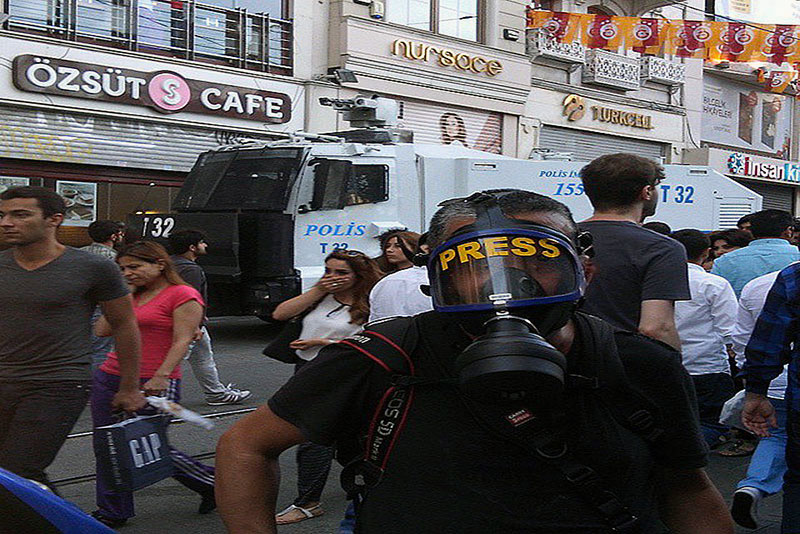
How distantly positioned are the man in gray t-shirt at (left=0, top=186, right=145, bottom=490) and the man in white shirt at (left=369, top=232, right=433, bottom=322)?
1388 millimetres

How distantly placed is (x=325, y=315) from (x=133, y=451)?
1.29 m

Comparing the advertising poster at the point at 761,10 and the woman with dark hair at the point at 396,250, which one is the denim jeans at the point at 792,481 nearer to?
the woman with dark hair at the point at 396,250

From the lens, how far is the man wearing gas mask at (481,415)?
173 cm

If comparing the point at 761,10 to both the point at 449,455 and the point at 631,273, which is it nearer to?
the point at 631,273

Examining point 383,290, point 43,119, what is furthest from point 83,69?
point 383,290

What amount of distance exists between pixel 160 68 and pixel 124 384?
41.7 ft

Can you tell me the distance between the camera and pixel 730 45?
72.1ft

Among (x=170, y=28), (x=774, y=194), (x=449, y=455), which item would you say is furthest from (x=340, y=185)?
(x=774, y=194)

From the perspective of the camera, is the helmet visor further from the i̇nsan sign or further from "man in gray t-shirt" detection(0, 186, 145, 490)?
the i̇nsan sign

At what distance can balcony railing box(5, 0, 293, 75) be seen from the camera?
15.6 meters

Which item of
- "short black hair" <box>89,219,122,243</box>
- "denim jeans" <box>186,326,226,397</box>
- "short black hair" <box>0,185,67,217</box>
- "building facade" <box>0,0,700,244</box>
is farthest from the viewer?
"building facade" <box>0,0,700,244</box>

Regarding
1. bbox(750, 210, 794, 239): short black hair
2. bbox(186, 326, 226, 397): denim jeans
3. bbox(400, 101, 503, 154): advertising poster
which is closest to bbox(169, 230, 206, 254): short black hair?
bbox(186, 326, 226, 397): denim jeans

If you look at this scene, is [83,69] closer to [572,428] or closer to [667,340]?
[667,340]

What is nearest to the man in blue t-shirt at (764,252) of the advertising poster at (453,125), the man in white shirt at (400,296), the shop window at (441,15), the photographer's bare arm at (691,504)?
the man in white shirt at (400,296)
